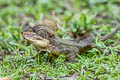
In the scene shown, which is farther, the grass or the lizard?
the lizard

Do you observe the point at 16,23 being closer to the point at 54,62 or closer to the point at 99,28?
the point at 99,28

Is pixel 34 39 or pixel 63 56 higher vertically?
pixel 34 39

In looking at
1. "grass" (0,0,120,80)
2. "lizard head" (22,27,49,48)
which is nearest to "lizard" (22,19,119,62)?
"lizard head" (22,27,49,48)

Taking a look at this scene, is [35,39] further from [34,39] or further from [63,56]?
[63,56]

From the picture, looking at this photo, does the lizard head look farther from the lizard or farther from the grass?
the grass

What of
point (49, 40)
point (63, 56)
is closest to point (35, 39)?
point (49, 40)

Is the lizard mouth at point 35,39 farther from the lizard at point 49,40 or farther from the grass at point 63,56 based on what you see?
the grass at point 63,56

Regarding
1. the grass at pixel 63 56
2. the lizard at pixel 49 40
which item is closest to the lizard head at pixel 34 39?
the lizard at pixel 49 40
